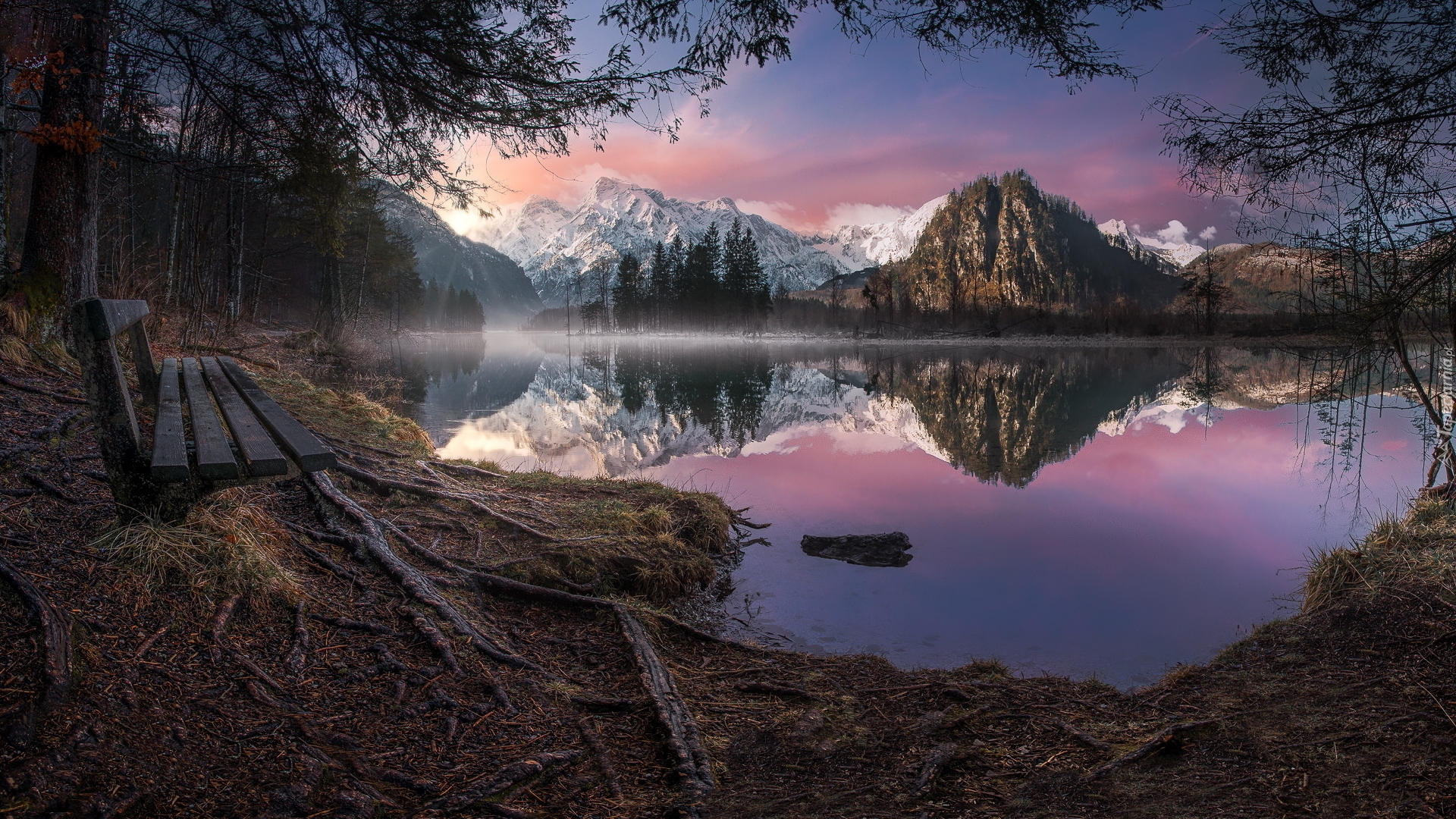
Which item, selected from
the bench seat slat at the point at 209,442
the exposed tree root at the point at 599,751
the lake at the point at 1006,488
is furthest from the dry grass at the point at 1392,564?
the bench seat slat at the point at 209,442

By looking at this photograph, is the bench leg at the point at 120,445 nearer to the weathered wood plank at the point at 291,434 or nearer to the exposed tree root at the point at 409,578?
the weathered wood plank at the point at 291,434

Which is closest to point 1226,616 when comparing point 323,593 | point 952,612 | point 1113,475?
point 952,612

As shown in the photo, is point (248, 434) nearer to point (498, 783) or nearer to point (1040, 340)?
point (498, 783)

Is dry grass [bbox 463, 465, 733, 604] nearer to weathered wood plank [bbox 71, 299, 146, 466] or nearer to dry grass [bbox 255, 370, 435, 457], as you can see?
dry grass [bbox 255, 370, 435, 457]

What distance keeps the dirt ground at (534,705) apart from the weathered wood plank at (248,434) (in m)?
0.42

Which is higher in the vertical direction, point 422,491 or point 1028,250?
point 1028,250

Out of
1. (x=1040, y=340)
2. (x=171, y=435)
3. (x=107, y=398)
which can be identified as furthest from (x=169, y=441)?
(x=1040, y=340)

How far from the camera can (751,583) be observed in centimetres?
598

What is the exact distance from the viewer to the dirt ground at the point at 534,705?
2146 mm

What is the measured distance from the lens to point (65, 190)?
6.66 meters

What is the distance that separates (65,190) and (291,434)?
19.3 feet

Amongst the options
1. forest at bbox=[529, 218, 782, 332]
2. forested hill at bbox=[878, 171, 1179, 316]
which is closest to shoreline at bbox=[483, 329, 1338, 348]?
forest at bbox=[529, 218, 782, 332]

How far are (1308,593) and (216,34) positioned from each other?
936 cm

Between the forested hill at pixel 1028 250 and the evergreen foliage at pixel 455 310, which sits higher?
the forested hill at pixel 1028 250
